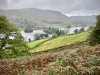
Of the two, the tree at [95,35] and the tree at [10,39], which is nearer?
the tree at [10,39]

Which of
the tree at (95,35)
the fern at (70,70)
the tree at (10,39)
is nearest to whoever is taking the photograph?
the fern at (70,70)

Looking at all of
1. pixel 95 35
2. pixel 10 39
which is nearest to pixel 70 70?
pixel 10 39

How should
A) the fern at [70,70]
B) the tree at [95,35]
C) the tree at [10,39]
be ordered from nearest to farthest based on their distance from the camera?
the fern at [70,70]
the tree at [10,39]
the tree at [95,35]

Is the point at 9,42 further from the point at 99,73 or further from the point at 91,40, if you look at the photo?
the point at 99,73

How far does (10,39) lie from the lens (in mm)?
33562

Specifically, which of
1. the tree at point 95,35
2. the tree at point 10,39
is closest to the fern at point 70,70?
the tree at point 10,39

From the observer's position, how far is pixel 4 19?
1271 inches

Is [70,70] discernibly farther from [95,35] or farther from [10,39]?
[95,35]

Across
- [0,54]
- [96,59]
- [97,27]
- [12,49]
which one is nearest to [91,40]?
[97,27]

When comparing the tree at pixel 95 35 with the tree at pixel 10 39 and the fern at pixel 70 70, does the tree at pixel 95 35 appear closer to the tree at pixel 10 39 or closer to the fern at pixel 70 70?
the tree at pixel 10 39

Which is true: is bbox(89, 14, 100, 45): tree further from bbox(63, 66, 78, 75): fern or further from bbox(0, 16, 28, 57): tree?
bbox(63, 66, 78, 75): fern

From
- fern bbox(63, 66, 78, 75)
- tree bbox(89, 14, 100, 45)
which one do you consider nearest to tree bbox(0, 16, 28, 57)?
tree bbox(89, 14, 100, 45)

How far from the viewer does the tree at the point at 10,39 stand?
31.8 m

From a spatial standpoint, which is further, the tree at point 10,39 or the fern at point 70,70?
the tree at point 10,39
